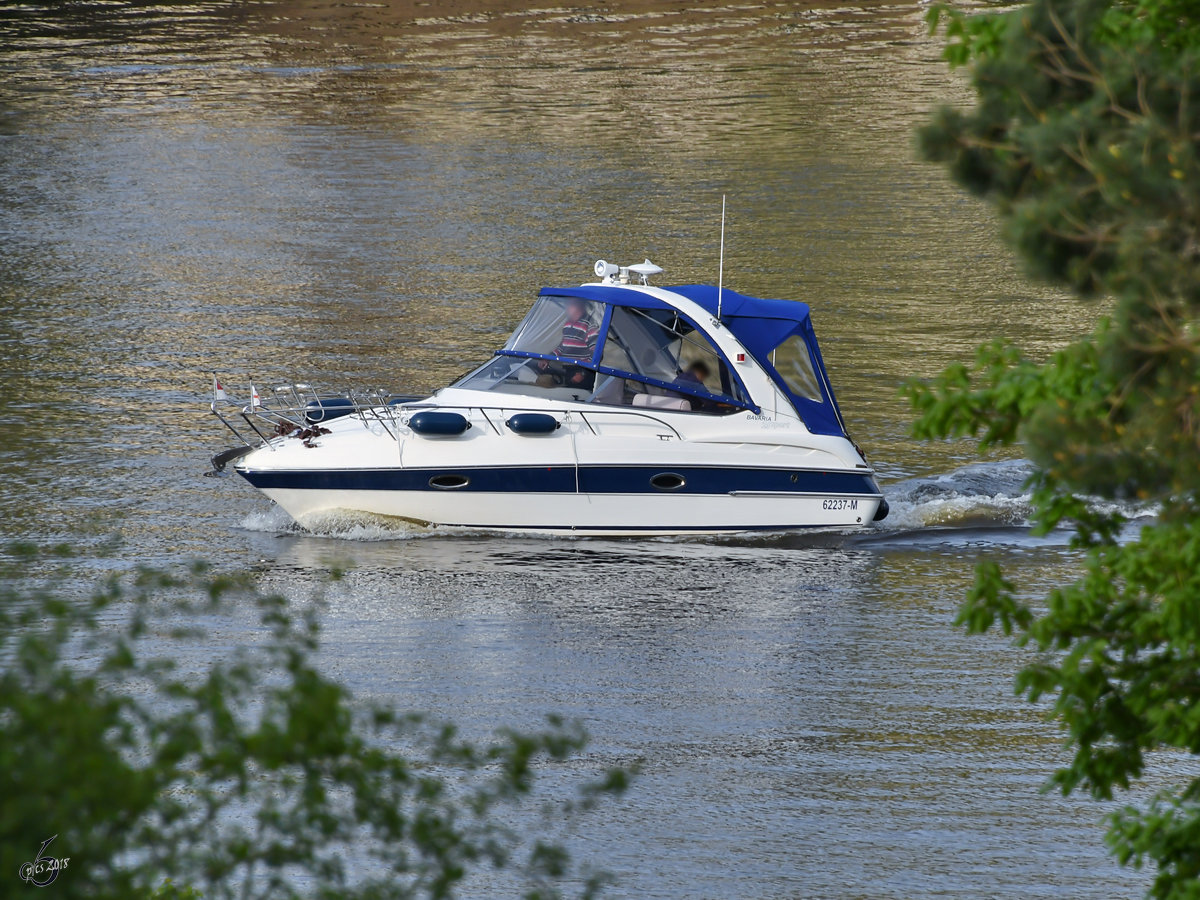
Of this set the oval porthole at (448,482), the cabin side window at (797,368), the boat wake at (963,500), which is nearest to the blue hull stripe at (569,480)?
the oval porthole at (448,482)

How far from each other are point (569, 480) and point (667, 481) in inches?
41.1

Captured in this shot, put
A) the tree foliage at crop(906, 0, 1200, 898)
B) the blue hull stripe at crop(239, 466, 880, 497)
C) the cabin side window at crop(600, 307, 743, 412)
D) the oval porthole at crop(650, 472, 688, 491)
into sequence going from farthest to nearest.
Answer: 1. the cabin side window at crop(600, 307, 743, 412)
2. the oval porthole at crop(650, 472, 688, 491)
3. the blue hull stripe at crop(239, 466, 880, 497)
4. the tree foliage at crop(906, 0, 1200, 898)

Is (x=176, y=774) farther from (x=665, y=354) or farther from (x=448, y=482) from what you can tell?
(x=665, y=354)

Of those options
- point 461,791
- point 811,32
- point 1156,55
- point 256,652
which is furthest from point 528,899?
point 811,32

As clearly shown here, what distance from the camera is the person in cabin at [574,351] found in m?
16.4

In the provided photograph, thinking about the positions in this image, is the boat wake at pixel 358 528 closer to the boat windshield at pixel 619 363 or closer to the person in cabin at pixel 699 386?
the boat windshield at pixel 619 363

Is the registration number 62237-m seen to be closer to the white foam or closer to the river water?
the river water

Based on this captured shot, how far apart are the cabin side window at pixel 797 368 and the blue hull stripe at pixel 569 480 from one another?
3.40ft

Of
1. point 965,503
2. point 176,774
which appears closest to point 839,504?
point 965,503

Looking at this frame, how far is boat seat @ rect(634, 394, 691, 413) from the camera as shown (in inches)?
635

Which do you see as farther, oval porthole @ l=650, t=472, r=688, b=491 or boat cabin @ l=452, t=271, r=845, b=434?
boat cabin @ l=452, t=271, r=845, b=434

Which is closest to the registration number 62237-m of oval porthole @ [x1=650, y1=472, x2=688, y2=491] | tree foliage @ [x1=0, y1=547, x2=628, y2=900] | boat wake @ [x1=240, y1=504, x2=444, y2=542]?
oval porthole @ [x1=650, y1=472, x2=688, y2=491]

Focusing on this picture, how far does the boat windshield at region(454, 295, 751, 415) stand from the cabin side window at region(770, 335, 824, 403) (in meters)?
0.62

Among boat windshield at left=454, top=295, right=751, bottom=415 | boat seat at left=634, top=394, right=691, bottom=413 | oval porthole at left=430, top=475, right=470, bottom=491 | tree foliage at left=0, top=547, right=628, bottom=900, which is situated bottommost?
oval porthole at left=430, top=475, right=470, bottom=491
